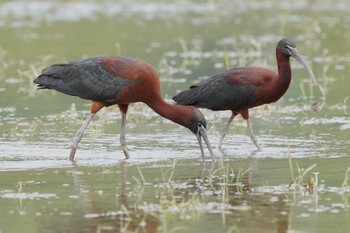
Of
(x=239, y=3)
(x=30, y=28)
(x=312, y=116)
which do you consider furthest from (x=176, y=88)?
(x=239, y=3)

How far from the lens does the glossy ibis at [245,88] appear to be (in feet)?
39.7

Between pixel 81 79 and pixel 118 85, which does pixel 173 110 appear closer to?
pixel 118 85

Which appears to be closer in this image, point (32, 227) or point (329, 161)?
point (32, 227)

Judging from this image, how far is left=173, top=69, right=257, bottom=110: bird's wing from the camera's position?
40.1 feet

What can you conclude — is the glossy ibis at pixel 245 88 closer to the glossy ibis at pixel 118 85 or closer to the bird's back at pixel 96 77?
the glossy ibis at pixel 118 85

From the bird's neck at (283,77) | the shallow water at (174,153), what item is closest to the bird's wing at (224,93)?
the bird's neck at (283,77)

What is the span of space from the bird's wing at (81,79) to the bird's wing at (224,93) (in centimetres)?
121

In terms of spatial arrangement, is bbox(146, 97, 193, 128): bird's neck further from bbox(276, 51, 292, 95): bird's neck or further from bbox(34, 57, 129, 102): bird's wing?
bbox(276, 51, 292, 95): bird's neck

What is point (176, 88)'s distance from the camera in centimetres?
1664

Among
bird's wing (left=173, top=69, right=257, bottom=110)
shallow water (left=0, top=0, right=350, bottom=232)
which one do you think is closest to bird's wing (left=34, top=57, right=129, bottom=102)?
shallow water (left=0, top=0, right=350, bottom=232)

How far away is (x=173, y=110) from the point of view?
36.9ft

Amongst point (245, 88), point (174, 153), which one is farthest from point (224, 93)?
point (174, 153)

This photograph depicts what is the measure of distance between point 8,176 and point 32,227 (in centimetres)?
218

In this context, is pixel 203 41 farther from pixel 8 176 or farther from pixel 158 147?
pixel 8 176
